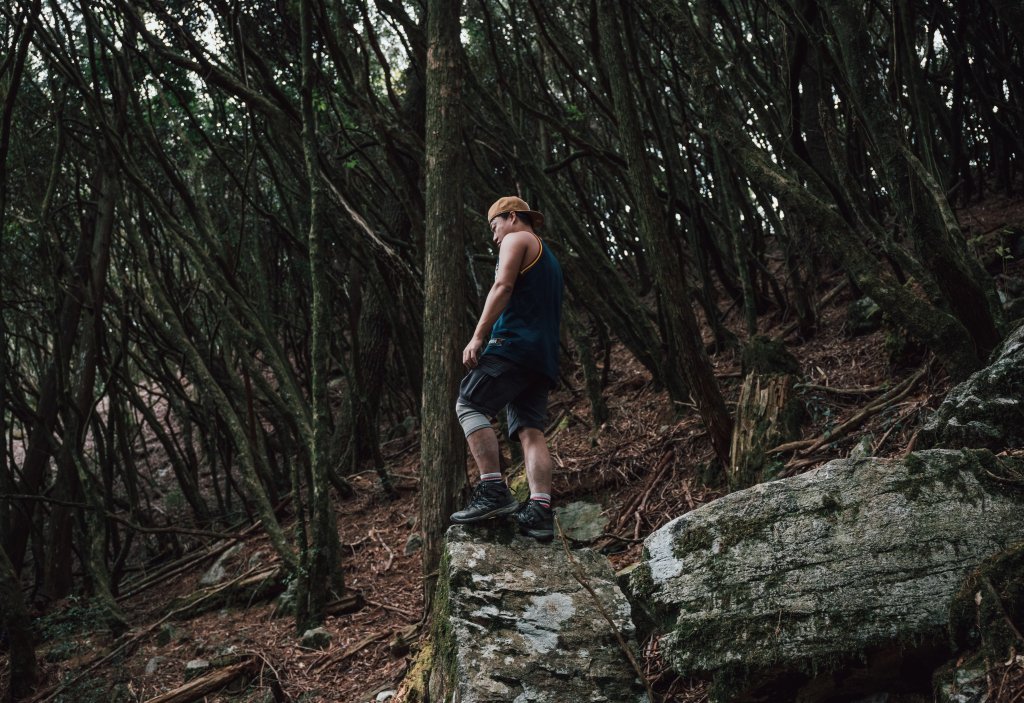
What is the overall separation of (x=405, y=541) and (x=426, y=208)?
2.82 metres

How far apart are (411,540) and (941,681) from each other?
413 centimetres

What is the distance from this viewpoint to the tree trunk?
364 centimetres

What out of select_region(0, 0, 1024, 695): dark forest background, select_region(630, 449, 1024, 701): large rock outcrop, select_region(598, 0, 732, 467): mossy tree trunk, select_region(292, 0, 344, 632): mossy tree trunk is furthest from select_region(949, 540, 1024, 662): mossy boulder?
select_region(292, 0, 344, 632): mossy tree trunk

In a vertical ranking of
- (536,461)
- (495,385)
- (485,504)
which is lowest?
(485,504)

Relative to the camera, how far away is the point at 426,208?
3.85 meters

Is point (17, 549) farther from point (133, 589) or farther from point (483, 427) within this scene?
point (483, 427)

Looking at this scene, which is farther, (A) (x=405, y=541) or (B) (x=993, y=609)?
(A) (x=405, y=541)

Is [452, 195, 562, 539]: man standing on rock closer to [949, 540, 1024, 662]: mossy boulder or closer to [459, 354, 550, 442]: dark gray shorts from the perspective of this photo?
[459, 354, 550, 442]: dark gray shorts

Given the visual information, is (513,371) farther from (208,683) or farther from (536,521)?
(208,683)

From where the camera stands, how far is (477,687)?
2348mm

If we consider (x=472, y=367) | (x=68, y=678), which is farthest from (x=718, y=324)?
(x=68, y=678)

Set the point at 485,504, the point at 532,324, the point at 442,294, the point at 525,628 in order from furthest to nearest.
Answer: the point at 442,294
the point at 532,324
the point at 485,504
the point at 525,628

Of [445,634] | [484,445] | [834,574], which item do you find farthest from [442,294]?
[834,574]

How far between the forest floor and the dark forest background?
27 cm
